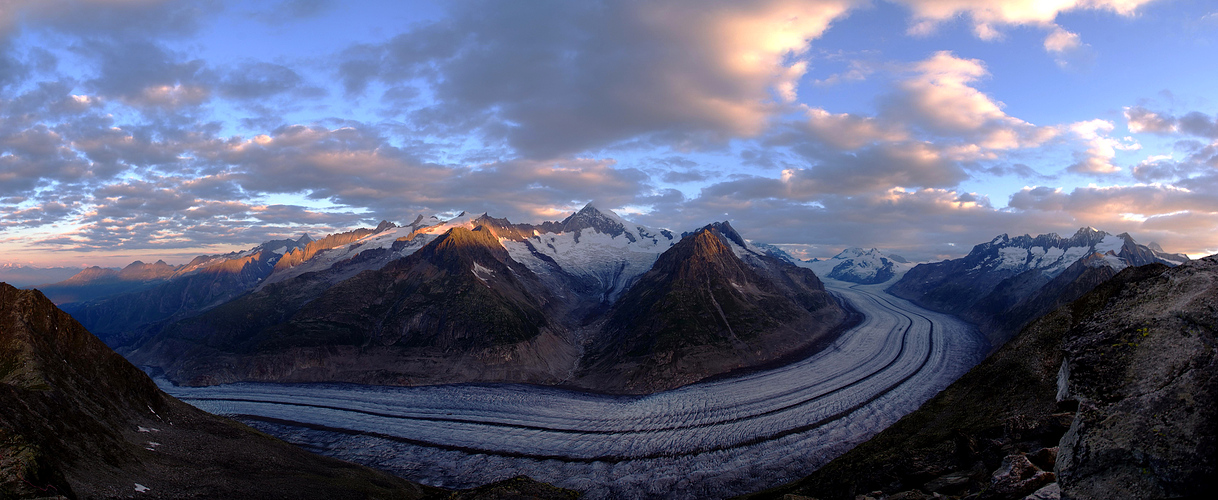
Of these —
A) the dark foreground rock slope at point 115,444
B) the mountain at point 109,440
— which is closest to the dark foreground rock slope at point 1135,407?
the dark foreground rock slope at point 115,444

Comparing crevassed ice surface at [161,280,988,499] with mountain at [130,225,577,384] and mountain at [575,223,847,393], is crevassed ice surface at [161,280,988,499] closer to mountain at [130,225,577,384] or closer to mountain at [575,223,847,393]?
mountain at [130,225,577,384]

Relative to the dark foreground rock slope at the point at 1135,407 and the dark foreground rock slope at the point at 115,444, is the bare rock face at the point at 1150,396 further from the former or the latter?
the dark foreground rock slope at the point at 115,444

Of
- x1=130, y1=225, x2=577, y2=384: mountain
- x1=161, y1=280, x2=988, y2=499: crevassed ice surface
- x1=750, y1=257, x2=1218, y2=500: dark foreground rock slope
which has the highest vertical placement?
x1=750, y1=257, x2=1218, y2=500: dark foreground rock slope

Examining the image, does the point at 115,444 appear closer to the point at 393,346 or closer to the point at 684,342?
the point at 393,346

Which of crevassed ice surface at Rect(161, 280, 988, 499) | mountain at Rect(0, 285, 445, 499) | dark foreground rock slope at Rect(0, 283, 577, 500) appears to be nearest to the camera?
mountain at Rect(0, 285, 445, 499)

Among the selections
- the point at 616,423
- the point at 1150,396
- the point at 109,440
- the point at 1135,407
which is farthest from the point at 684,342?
the point at 1150,396

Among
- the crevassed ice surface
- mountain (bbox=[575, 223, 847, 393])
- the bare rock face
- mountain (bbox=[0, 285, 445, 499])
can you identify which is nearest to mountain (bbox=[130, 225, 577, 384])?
the crevassed ice surface
